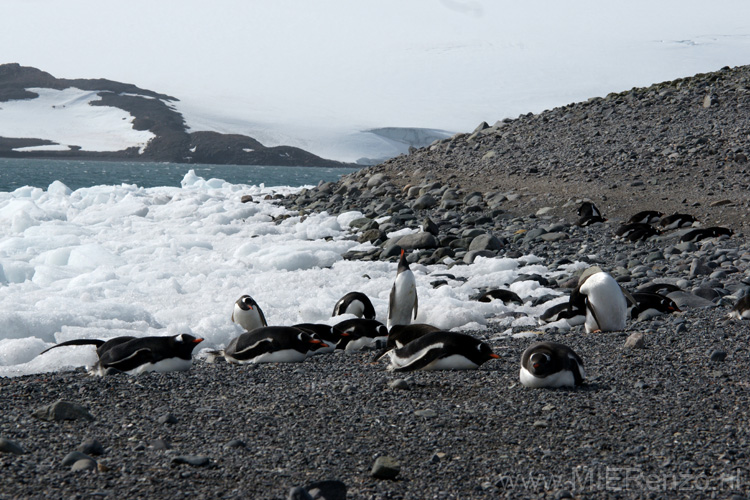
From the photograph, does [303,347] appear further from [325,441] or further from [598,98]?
[598,98]

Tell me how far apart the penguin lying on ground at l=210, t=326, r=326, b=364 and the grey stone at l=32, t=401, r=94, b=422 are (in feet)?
5.02

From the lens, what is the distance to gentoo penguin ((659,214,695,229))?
966 centimetres

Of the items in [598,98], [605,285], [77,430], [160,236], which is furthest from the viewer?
[598,98]

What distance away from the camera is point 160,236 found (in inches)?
500

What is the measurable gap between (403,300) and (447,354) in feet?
7.19

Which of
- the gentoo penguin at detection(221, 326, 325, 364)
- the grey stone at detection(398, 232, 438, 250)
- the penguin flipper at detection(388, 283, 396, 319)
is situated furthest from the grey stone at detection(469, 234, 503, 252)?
the gentoo penguin at detection(221, 326, 325, 364)

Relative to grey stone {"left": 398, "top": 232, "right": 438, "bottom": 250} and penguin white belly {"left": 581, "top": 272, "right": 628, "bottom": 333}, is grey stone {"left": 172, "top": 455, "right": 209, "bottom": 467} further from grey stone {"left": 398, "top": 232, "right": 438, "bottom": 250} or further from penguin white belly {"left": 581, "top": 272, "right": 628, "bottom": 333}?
grey stone {"left": 398, "top": 232, "right": 438, "bottom": 250}

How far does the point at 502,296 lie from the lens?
6.88 metres

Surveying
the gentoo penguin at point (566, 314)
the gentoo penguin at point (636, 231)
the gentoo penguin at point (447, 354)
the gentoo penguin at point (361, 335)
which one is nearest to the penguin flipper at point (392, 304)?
the gentoo penguin at point (361, 335)

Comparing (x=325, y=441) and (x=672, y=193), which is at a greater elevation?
(x=672, y=193)

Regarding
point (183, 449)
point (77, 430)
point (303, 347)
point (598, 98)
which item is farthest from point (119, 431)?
point (598, 98)

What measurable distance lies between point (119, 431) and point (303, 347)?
1.84m

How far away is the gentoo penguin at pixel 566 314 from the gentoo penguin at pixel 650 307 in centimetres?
42

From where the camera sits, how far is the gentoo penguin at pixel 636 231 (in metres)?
9.34
